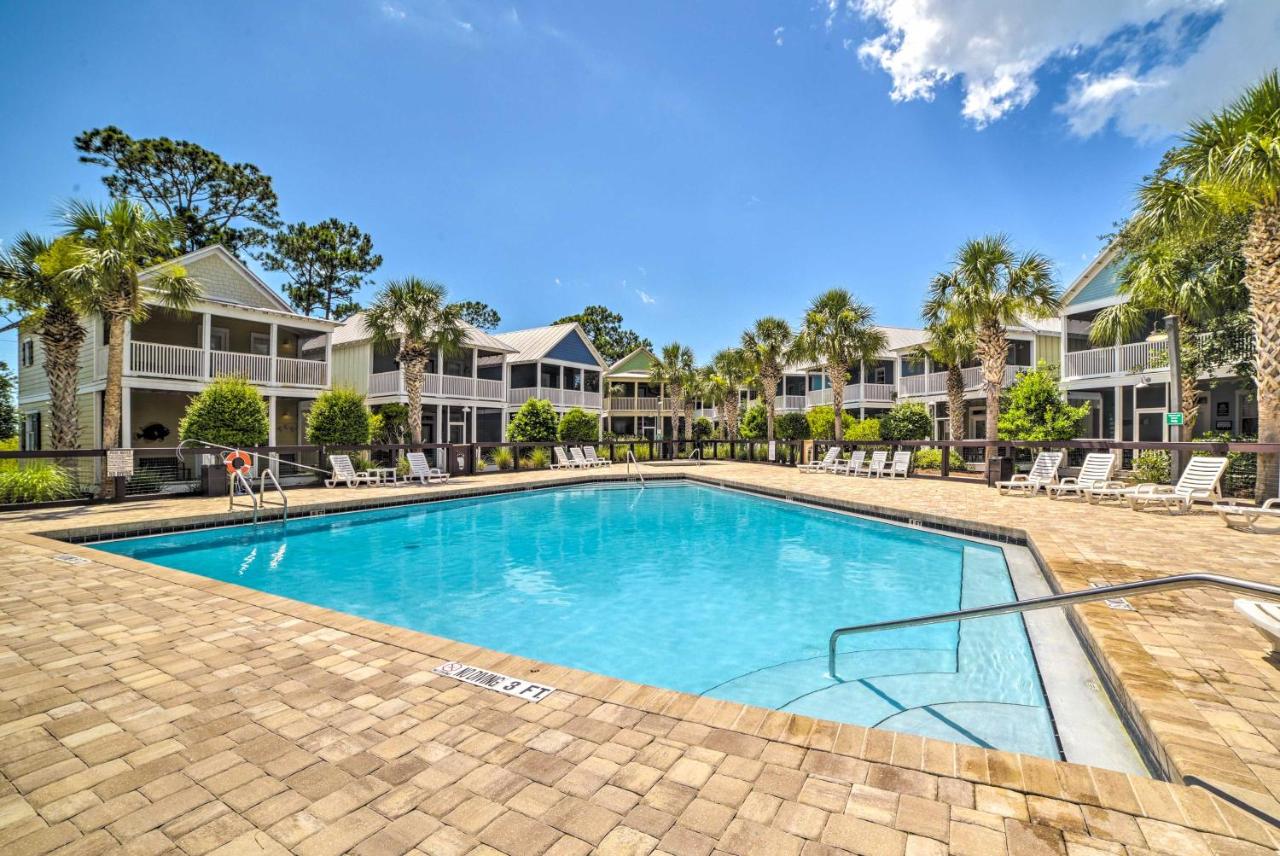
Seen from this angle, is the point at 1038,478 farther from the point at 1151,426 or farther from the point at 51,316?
the point at 51,316

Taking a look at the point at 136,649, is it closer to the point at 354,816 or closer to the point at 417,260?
the point at 354,816

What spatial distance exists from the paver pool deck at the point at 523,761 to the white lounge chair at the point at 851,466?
49.8 ft

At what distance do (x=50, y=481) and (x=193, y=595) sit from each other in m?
9.69

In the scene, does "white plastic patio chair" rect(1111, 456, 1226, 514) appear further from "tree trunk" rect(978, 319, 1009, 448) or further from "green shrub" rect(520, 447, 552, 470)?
"green shrub" rect(520, 447, 552, 470)

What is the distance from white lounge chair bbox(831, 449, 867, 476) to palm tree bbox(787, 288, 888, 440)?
2.09 meters

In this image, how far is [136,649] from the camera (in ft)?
12.2

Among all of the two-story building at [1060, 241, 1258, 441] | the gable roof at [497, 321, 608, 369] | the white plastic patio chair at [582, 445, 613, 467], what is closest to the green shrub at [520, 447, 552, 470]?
the white plastic patio chair at [582, 445, 613, 467]

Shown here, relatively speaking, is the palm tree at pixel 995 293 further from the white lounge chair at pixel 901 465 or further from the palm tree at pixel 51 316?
the palm tree at pixel 51 316

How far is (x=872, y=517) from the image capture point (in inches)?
440

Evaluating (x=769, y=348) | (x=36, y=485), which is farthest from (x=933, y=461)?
(x=36, y=485)

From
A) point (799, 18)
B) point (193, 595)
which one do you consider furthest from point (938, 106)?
point (193, 595)

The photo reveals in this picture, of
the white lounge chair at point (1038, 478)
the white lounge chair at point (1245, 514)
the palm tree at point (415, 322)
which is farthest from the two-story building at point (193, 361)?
the white lounge chair at point (1245, 514)

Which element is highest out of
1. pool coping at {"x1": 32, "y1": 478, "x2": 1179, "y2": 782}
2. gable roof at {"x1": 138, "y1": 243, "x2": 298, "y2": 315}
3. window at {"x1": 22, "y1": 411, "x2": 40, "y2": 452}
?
gable roof at {"x1": 138, "y1": 243, "x2": 298, "y2": 315}

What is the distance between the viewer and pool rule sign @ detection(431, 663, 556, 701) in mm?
3094
